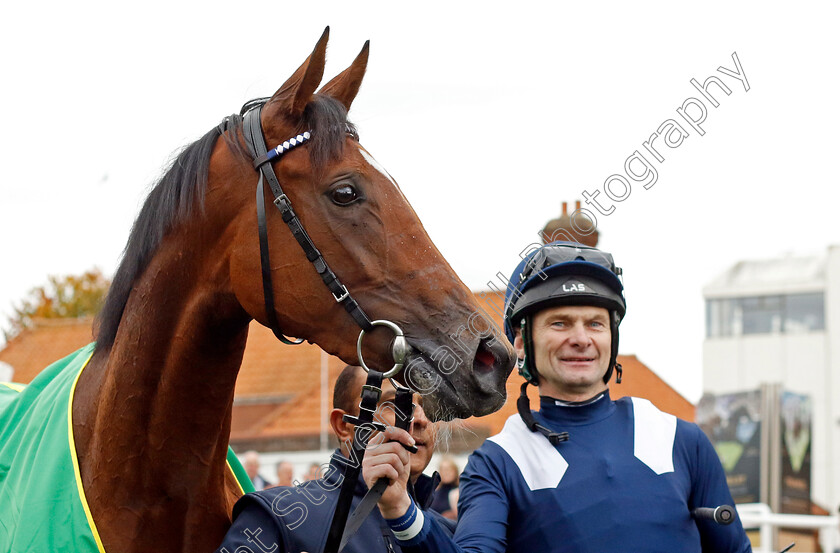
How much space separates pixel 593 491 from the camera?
8.19 feet

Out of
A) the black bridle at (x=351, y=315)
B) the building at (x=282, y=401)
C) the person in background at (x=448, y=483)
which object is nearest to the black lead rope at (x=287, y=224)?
the black bridle at (x=351, y=315)

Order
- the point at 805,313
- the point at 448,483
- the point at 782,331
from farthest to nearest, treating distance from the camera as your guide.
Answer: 1. the point at 782,331
2. the point at 805,313
3. the point at 448,483

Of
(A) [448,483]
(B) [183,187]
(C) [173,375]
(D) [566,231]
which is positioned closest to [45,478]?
(C) [173,375]

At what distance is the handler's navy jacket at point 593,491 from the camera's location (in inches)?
95.3

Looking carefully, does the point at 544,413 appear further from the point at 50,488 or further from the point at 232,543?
the point at 50,488

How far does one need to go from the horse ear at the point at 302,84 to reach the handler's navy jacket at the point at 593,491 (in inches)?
46.3

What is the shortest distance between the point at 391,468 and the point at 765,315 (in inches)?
1319

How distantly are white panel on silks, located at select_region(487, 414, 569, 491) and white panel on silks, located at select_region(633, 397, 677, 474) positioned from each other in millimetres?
237

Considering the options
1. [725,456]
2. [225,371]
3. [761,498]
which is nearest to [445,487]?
[225,371]

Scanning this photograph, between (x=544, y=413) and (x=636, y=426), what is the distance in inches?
11.1

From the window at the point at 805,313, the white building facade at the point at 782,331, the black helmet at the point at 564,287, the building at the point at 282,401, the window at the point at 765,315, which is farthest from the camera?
the window at the point at 765,315

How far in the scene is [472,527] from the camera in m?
2.42

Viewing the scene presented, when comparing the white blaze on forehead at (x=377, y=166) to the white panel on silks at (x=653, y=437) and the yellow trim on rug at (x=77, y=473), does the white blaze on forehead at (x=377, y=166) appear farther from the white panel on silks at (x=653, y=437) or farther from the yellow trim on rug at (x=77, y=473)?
the yellow trim on rug at (x=77, y=473)

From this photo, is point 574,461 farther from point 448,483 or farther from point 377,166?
point 448,483
